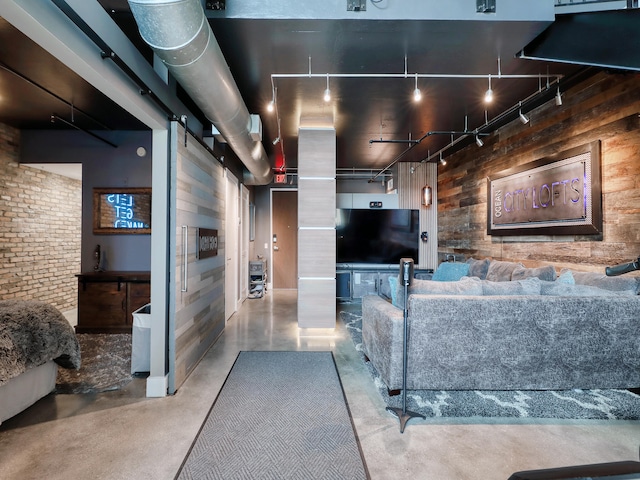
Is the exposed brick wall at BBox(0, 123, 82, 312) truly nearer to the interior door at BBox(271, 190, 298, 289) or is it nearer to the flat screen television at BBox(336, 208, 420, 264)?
the interior door at BBox(271, 190, 298, 289)

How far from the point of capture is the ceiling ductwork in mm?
1573

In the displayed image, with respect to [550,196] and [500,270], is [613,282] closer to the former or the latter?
[550,196]

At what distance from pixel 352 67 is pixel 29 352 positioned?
11.2 feet

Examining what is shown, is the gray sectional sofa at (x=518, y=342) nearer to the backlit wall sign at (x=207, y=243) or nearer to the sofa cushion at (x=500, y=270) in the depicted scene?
the sofa cushion at (x=500, y=270)

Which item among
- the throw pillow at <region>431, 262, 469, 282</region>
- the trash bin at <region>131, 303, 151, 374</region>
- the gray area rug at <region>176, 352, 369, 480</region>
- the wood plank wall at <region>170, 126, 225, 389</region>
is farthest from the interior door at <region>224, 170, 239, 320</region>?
the throw pillow at <region>431, 262, 469, 282</region>

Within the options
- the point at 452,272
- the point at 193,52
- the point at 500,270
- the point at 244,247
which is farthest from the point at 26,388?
the point at 500,270

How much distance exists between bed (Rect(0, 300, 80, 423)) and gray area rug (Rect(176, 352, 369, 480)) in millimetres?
1290

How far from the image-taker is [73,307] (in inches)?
203

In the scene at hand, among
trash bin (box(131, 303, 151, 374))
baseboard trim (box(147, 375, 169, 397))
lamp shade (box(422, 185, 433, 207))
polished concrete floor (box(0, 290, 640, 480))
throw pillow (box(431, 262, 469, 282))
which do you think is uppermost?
lamp shade (box(422, 185, 433, 207))

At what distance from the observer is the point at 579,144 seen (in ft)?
10.4

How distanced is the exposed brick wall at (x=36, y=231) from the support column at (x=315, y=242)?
12.3ft

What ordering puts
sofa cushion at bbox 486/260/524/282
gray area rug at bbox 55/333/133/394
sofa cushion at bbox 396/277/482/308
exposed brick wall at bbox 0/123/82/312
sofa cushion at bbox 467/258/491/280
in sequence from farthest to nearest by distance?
sofa cushion at bbox 467/258/491/280, exposed brick wall at bbox 0/123/82/312, sofa cushion at bbox 486/260/524/282, gray area rug at bbox 55/333/133/394, sofa cushion at bbox 396/277/482/308

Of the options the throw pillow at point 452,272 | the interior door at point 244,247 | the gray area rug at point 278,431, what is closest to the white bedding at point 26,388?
the gray area rug at point 278,431

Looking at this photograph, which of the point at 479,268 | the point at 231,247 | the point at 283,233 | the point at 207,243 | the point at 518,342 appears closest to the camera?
the point at 518,342
